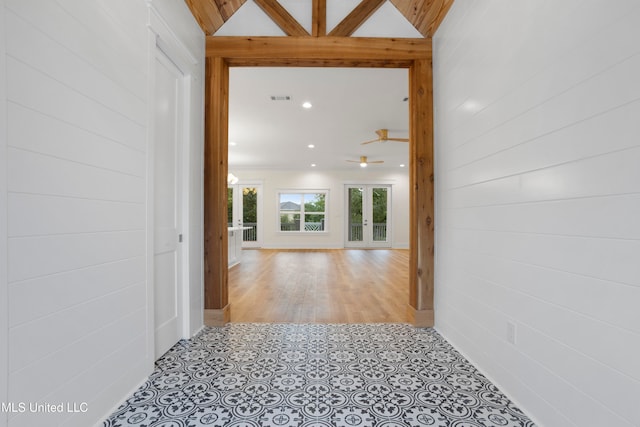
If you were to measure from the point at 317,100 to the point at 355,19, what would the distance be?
5.40 feet

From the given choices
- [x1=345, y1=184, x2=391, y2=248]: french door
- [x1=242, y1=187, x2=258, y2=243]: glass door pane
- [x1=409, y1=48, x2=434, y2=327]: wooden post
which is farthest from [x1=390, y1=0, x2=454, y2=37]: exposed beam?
[x1=242, y1=187, x2=258, y2=243]: glass door pane

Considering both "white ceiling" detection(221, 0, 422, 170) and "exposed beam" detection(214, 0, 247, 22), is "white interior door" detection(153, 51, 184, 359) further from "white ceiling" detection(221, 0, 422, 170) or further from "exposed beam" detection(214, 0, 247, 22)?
"white ceiling" detection(221, 0, 422, 170)

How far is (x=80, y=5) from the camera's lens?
4.37 feet

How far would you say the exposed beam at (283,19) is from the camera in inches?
104

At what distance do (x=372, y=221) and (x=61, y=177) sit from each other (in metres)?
9.42

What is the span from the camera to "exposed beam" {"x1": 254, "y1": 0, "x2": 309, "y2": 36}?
2.65 m

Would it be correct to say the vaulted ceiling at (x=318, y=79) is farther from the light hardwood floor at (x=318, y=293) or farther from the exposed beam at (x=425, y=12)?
the light hardwood floor at (x=318, y=293)

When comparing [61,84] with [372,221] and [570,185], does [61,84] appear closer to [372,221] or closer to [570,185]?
[570,185]

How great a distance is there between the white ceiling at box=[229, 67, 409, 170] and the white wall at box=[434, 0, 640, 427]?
1.69m

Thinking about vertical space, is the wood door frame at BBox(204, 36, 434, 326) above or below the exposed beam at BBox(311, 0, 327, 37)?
below

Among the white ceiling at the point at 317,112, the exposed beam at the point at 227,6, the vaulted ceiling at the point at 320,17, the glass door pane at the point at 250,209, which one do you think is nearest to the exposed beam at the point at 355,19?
the vaulted ceiling at the point at 320,17

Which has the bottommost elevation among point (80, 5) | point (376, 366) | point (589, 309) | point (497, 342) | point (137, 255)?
point (376, 366)

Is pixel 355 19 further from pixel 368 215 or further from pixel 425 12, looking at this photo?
pixel 368 215

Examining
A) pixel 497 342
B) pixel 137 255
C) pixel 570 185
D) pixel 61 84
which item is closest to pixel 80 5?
pixel 61 84
